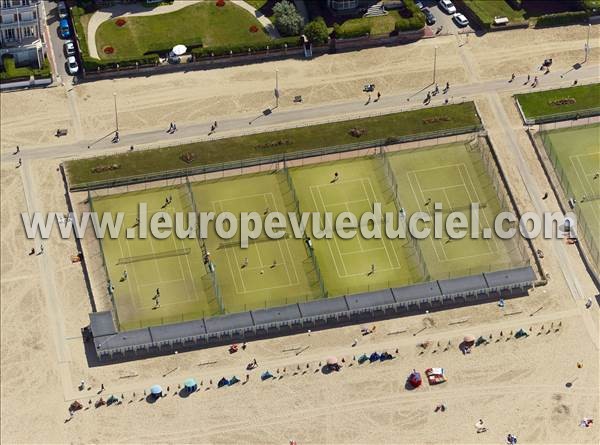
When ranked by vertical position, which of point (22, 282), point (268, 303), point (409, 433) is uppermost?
point (22, 282)

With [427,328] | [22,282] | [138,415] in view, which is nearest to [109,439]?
[138,415]

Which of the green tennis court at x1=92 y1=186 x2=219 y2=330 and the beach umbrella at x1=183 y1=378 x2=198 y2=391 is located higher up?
the green tennis court at x1=92 y1=186 x2=219 y2=330

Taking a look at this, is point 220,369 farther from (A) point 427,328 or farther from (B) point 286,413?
(A) point 427,328

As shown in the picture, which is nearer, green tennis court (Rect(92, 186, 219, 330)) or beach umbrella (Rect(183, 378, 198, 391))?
beach umbrella (Rect(183, 378, 198, 391))

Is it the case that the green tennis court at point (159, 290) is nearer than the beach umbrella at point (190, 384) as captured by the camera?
No

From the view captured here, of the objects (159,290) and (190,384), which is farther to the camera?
(159,290)

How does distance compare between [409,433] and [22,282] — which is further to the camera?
[22,282]

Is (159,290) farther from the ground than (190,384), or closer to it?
farther from the ground

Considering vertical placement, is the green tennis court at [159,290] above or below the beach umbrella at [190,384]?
above
